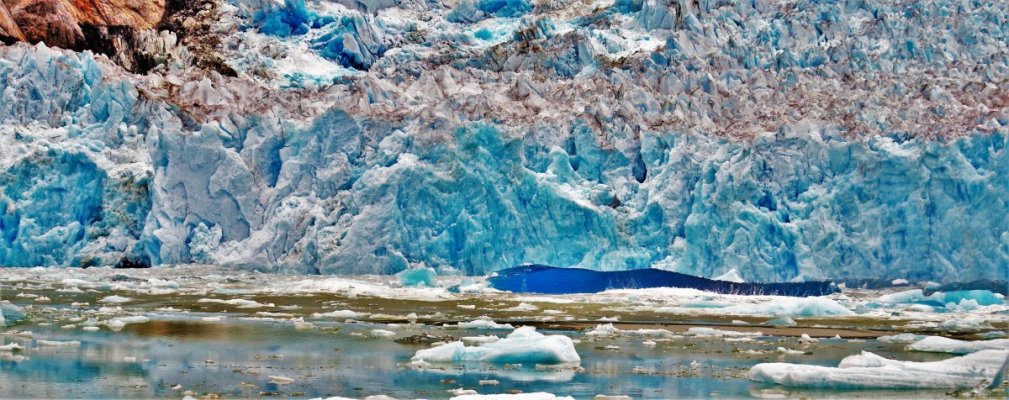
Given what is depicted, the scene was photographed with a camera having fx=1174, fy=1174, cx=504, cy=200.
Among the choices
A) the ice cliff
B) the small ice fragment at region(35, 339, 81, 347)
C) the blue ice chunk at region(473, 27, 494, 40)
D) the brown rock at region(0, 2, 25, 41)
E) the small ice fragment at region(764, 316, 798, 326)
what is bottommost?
the small ice fragment at region(35, 339, 81, 347)

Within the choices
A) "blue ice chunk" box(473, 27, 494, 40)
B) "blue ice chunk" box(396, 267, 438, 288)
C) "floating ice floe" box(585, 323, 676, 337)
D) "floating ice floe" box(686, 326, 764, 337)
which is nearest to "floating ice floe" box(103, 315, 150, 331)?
"floating ice floe" box(585, 323, 676, 337)

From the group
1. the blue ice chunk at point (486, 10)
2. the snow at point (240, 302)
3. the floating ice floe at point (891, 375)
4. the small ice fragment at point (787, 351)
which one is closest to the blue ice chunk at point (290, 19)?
the blue ice chunk at point (486, 10)

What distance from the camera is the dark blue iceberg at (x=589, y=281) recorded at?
22422 millimetres

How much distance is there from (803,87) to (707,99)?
219 centimetres

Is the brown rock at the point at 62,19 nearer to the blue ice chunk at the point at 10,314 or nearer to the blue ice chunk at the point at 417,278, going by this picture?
the blue ice chunk at the point at 417,278

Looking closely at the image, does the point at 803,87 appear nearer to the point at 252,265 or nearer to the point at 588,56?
the point at 588,56

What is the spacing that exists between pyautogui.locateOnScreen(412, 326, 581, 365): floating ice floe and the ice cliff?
12.1 metres

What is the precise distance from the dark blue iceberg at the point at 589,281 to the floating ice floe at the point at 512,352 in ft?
37.8

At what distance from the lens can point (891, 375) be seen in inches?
379

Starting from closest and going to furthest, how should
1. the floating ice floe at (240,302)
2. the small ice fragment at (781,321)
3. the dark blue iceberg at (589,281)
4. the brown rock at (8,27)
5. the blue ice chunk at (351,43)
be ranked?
the small ice fragment at (781,321)
the floating ice floe at (240,302)
the dark blue iceberg at (589,281)
the brown rock at (8,27)
the blue ice chunk at (351,43)

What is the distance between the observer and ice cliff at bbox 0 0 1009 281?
2209cm

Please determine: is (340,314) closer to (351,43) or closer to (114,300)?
(114,300)

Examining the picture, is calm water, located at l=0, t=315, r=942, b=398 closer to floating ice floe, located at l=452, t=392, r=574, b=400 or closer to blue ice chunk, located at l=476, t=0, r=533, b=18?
floating ice floe, located at l=452, t=392, r=574, b=400

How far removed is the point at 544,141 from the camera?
81.9ft
